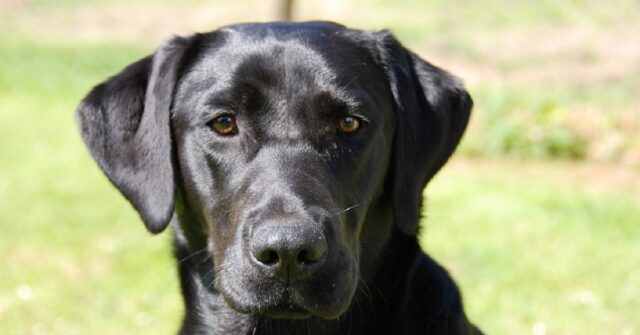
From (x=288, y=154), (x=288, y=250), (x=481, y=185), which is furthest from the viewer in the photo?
(x=481, y=185)

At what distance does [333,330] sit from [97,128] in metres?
1.15

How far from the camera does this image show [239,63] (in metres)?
3.85

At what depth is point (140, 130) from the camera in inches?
155

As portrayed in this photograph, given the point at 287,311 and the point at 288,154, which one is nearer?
the point at 287,311

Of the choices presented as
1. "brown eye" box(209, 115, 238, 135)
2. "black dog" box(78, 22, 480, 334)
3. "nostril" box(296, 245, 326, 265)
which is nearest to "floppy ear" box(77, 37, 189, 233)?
"black dog" box(78, 22, 480, 334)

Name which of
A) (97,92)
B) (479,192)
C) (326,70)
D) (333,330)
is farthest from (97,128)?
(479,192)

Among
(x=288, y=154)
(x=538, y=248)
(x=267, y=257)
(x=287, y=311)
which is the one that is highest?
(x=288, y=154)

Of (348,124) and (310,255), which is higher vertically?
(348,124)

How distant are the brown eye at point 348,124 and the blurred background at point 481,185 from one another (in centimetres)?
74

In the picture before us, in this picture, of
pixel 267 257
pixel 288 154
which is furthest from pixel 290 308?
pixel 288 154

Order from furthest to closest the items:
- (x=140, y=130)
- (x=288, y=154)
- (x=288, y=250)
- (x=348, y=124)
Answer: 1. (x=140, y=130)
2. (x=348, y=124)
3. (x=288, y=154)
4. (x=288, y=250)

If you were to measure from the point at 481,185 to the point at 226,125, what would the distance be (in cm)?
646

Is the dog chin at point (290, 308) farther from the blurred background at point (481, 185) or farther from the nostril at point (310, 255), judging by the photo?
the blurred background at point (481, 185)

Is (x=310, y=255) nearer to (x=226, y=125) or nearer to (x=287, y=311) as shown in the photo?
(x=287, y=311)
